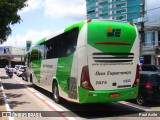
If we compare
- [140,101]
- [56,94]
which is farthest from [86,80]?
[56,94]

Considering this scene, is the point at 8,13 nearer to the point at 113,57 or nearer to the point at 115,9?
the point at 113,57

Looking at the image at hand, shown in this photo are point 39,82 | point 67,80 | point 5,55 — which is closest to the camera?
point 67,80

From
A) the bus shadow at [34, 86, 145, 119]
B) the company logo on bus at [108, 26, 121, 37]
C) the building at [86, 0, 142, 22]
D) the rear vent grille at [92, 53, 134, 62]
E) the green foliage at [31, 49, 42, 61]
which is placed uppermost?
the building at [86, 0, 142, 22]

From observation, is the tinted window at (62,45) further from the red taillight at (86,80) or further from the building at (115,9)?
the building at (115,9)

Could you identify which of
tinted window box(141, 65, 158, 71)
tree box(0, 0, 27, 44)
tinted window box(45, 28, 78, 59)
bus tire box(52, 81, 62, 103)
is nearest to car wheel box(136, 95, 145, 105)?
bus tire box(52, 81, 62, 103)

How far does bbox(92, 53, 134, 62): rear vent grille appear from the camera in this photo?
32.5ft

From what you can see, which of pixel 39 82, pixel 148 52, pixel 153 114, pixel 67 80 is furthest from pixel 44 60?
pixel 148 52

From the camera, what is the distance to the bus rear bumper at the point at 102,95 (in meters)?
9.71

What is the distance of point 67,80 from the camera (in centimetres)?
1116

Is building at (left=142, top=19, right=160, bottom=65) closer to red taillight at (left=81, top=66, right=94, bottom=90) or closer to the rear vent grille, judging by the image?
the rear vent grille

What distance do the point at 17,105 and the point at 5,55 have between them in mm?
77736

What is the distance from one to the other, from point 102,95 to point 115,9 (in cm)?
10625

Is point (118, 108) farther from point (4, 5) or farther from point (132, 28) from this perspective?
point (4, 5)

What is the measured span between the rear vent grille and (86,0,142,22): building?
8929 centimetres
